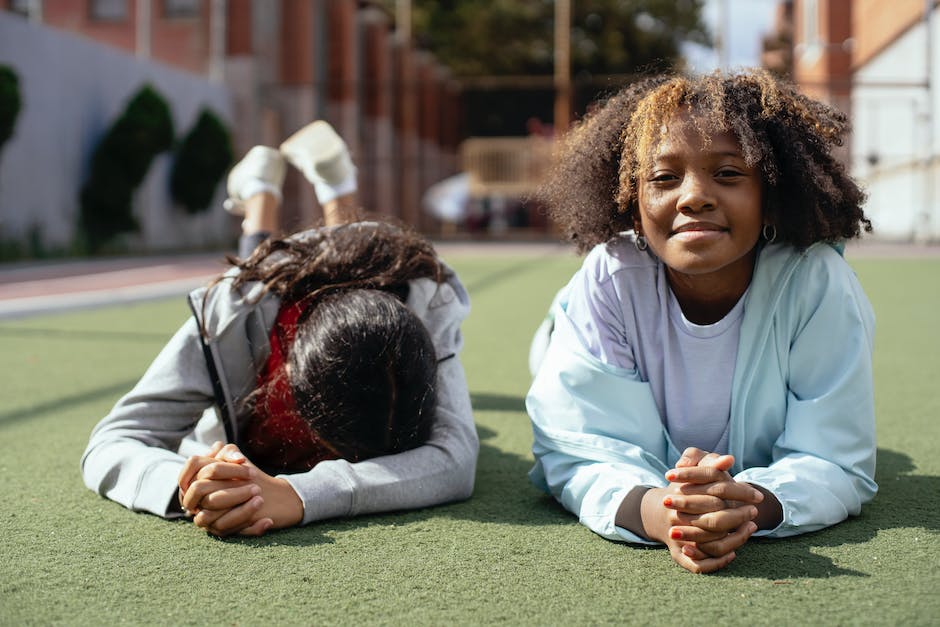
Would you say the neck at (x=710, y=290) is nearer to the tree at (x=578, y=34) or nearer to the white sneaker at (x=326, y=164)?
the white sneaker at (x=326, y=164)

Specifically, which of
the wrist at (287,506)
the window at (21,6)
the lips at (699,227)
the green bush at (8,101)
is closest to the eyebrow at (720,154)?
the lips at (699,227)

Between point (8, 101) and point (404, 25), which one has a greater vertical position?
point (404, 25)

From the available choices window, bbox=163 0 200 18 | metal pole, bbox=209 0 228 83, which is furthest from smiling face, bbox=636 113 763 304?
window, bbox=163 0 200 18

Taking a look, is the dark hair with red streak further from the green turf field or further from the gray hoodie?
the green turf field

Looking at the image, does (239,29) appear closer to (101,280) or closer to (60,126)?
(60,126)

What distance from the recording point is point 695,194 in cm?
224

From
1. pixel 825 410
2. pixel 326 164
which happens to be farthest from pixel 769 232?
pixel 326 164

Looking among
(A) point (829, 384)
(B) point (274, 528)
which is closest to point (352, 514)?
(B) point (274, 528)

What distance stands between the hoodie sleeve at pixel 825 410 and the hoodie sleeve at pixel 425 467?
0.63m

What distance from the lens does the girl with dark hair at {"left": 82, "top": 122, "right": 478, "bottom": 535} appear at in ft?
7.38

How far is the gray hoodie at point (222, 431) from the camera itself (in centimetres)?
236

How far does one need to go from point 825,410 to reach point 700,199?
501 millimetres

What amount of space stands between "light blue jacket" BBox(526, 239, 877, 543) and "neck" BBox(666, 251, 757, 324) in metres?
0.05

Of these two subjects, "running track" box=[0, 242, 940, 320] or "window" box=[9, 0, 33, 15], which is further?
"window" box=[9, 0, 33, 15]
